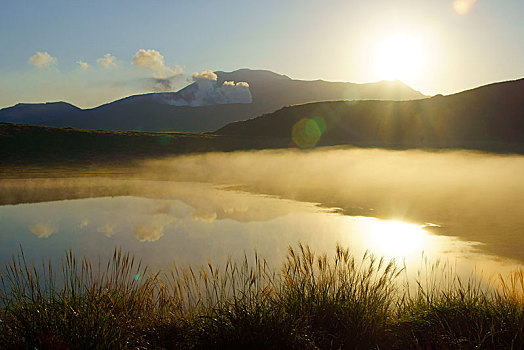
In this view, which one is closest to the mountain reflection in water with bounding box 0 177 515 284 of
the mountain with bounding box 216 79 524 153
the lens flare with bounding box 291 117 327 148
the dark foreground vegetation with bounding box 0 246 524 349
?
the dark foreground vegetation with bounding box 0 246 524 349

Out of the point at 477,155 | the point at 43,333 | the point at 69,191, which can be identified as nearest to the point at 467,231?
the point at 43,333

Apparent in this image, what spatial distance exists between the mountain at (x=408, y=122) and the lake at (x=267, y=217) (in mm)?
45017

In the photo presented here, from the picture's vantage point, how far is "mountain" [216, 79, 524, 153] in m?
80.6

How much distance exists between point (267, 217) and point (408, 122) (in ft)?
264

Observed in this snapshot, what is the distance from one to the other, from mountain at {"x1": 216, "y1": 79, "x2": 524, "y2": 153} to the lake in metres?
45.0

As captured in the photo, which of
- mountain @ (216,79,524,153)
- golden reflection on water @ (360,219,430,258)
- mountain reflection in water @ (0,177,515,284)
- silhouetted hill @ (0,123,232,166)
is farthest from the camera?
mountain @ (216,79,524,153)

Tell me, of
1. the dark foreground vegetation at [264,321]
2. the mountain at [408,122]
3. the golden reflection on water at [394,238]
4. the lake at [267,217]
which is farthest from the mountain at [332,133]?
the dark foreground vegetation at [264,321]

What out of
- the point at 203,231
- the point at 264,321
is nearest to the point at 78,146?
the point at 203,231

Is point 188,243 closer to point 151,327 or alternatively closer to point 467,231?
point 151,327

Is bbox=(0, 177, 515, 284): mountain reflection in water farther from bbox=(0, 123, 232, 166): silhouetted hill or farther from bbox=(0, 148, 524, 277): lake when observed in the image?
bbox=(0, 123, 232, 166): silhouetted hill

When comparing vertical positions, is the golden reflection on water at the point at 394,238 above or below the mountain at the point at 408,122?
below

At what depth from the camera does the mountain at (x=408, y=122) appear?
265 ft

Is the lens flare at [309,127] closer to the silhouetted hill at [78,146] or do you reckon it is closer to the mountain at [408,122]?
the mountain at [408,122]

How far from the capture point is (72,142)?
49.8 meters
